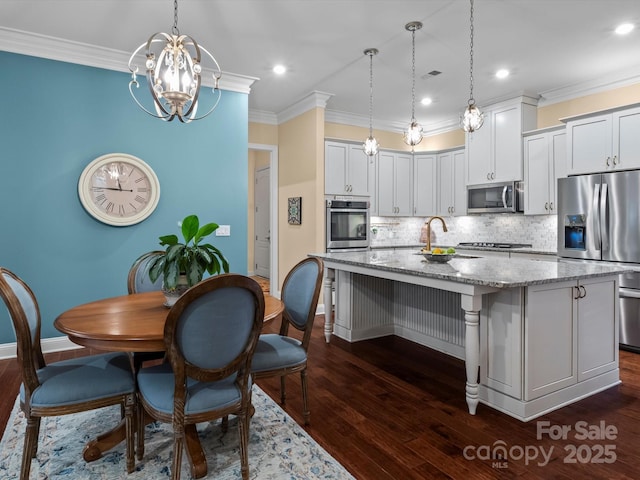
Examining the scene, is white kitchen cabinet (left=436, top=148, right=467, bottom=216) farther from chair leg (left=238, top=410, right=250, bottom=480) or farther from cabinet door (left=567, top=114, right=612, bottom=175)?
chair leg (left=238, top=410, right=250, bottom=480)

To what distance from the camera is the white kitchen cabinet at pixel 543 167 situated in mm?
4750

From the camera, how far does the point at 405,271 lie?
2963 millimetres

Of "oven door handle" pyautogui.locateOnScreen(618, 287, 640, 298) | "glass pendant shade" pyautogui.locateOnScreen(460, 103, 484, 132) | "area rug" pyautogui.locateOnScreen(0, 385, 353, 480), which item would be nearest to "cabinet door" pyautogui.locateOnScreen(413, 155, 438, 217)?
"oven door handle" pyautogui.locateOnScreen(618, 287, 640, 298)

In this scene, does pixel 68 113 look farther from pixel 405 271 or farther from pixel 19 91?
pixel 405 271

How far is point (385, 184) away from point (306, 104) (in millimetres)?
1698

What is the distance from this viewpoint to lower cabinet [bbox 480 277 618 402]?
2453 mm

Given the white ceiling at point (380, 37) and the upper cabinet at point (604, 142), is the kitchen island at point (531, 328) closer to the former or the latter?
the upper cabinet at point (604, 142)

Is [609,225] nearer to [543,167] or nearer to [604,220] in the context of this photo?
[604,220]

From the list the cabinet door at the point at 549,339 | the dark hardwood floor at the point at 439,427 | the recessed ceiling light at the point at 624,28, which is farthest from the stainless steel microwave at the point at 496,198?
the cabinet door at the point at 549,339

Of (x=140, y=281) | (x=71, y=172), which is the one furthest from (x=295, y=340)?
(x=71, y=172)

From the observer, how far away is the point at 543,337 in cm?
252

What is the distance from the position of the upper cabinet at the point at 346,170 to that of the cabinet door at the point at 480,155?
4.58 ft

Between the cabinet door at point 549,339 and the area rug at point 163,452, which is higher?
the cabinet door at point 549,339

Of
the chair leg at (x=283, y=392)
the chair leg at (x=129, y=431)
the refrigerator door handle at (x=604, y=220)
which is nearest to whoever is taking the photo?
the chair leg at (x=129, y=431)
